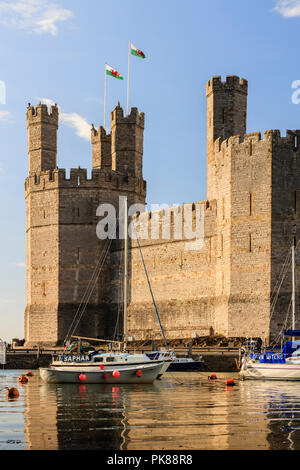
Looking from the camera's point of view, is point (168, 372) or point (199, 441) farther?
point (168, 372)

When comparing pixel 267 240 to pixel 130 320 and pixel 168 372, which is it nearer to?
pixel 168 372

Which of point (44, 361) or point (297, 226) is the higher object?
point (297, 226)

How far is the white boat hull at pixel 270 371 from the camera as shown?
31.9 metres

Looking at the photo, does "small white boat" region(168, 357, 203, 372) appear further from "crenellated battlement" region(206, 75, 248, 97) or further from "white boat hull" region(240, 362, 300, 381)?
"crenellated battlement" region(206, 75, 248, 97)

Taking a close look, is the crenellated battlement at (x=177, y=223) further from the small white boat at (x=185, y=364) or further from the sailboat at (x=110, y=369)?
the sailboat at (x=110, y=369)

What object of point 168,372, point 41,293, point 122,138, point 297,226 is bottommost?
point 168,372

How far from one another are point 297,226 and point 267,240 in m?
1.76

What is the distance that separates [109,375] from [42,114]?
31.2 m

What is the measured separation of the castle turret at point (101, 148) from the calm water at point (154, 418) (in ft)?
106

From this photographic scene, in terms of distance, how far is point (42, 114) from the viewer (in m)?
57.3

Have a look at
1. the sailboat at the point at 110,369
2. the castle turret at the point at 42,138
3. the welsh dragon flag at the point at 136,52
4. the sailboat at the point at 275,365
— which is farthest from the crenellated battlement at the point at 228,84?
the sailboat at the point at 110,369

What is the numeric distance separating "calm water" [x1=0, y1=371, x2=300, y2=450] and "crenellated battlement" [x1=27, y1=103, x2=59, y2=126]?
3208cm
